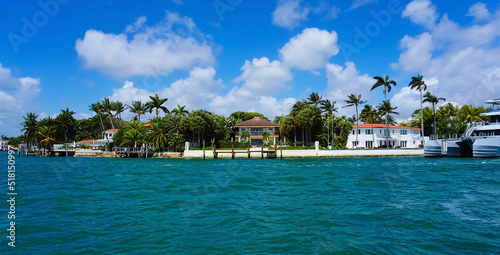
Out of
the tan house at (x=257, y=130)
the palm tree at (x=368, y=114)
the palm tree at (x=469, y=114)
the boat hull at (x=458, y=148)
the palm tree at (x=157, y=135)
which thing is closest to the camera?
the boat hull at (x=458, y=148)

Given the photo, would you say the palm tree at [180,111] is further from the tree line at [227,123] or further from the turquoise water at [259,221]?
the turquoise water at [259,221]

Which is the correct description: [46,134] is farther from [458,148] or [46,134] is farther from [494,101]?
[494,101]

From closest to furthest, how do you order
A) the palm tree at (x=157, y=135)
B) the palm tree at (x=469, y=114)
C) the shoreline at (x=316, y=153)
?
the shoreline at (x=316, y=153)
the palm tree at (x=157, y=135)
the palm tree at (x=469, y=114)

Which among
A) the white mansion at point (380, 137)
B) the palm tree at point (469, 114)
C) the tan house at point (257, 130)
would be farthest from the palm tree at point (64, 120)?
the palm tree at point (469, 114)

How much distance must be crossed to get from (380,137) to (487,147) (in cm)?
2784

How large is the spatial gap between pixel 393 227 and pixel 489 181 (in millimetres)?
15969

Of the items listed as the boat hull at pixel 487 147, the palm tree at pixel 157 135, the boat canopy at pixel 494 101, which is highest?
the boat canopy at pixel 494 101

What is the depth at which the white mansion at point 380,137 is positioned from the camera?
71062 mm

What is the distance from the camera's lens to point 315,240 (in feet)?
29.7

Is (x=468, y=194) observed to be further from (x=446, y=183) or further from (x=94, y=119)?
(x=94, y=119)

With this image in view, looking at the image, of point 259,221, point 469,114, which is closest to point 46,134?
point 259,221

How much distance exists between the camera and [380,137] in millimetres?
71312

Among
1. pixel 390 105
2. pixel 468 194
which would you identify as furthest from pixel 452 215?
pixel 390 105

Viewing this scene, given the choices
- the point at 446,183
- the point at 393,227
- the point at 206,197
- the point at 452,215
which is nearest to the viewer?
the point at 393,227
